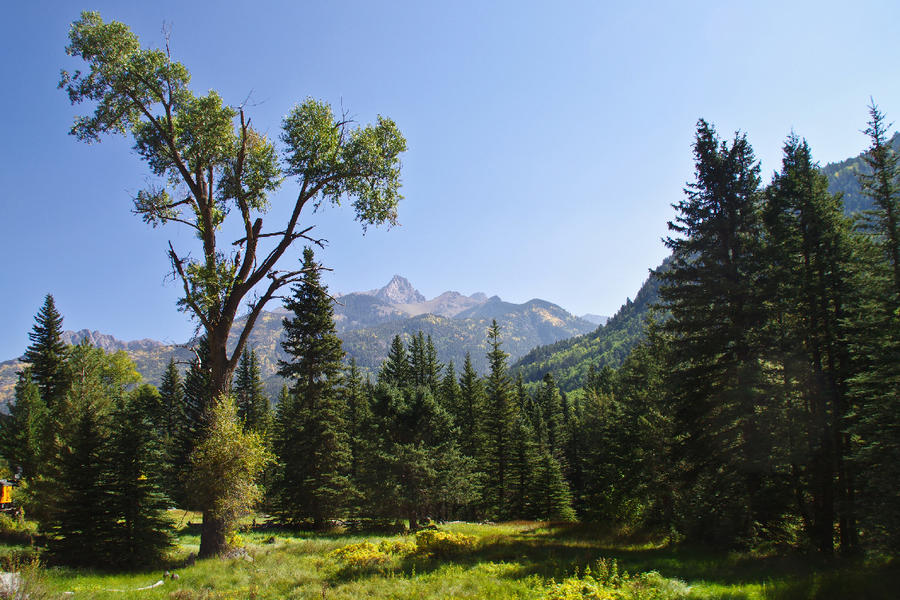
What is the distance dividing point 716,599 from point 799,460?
8.67 m

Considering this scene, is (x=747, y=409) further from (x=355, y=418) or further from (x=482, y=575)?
(x=355, y=418)

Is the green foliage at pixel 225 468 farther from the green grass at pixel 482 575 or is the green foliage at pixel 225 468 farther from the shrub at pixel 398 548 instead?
the shrub at pixel 398 548

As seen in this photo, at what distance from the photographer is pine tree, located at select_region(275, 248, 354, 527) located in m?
28.2

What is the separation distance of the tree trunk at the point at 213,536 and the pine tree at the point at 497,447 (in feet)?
111

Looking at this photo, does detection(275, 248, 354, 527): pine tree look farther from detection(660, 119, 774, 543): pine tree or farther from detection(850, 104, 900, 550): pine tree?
detection(850, 104, 900, 550): pine tree

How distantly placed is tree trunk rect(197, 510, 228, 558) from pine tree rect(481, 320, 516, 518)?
33.9 meters

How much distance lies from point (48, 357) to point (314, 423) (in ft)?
102

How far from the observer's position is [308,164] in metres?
16.0

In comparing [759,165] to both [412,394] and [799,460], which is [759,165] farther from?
[412,394]

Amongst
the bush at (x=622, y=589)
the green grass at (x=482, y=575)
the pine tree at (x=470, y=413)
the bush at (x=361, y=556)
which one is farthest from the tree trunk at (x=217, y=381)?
the pine tree at (x=470, y=413)

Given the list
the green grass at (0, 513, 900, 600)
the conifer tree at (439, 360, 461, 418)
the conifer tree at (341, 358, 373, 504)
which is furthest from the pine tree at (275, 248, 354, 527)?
the conifer tree at (439, 360, 461, 418)

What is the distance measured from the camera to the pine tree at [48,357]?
3978cm

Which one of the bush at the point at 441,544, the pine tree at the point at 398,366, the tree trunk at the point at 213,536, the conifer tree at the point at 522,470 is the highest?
the pine tree at the point at 398,366

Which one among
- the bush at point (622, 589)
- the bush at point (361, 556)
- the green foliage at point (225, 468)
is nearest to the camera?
the bush at point (622, 589)
